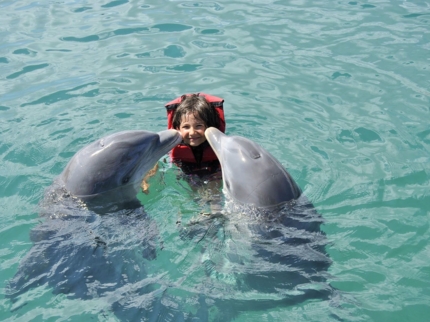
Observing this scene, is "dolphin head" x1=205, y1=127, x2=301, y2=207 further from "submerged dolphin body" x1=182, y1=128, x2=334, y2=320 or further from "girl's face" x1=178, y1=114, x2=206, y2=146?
"girl's face" x1=178, y1=114, x2=206, y2=146

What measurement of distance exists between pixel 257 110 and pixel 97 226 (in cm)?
372

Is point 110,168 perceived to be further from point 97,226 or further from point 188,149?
point 188,149

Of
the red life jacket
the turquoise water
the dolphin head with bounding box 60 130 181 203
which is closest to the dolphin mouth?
the dolphin head with bounding box 60 130 181 203

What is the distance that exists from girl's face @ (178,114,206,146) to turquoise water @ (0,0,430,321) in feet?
1.87

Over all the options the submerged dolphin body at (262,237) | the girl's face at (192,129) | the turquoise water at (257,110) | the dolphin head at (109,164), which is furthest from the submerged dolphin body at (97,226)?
the girl's face at (192,129)

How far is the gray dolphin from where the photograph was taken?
616cm

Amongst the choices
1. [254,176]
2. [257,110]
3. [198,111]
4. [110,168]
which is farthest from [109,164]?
[257,110]

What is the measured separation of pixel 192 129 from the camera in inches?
297

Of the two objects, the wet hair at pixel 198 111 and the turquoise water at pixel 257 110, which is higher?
the wet hair at pixel 198 111

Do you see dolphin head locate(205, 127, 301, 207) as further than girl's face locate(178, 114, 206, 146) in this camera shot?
No

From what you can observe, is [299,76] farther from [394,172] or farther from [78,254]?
[78,254]

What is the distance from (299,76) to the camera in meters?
9.87

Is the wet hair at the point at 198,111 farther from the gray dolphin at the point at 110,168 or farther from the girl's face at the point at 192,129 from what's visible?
the gray dolphin at the point at 110,168

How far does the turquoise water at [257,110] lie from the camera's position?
18.1 ft
